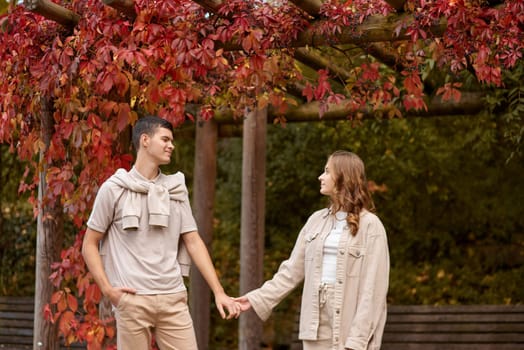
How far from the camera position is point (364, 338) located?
414cm

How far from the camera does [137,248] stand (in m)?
4.29

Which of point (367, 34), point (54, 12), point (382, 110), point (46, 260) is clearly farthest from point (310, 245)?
point (382, 110)

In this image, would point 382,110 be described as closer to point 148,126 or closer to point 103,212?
point 148,126

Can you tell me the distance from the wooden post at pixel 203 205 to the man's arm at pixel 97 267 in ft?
13.6

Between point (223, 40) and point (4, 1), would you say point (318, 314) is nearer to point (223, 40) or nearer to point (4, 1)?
point (223, 40)


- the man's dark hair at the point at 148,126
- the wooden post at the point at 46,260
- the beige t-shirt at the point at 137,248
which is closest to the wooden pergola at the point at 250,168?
the wooden post at the point at 46,260

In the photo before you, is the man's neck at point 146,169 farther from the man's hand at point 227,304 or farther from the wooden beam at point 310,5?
the wooden beam at point 310,5

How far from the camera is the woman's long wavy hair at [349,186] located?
431 centimetres

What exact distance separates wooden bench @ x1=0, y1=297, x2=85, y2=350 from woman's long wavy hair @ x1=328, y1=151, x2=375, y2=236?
15.5 feet

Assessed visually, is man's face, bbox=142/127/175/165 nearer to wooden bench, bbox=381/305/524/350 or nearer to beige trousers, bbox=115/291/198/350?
beige trousers, bbox=115/291/198/350

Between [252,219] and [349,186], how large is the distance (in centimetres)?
367

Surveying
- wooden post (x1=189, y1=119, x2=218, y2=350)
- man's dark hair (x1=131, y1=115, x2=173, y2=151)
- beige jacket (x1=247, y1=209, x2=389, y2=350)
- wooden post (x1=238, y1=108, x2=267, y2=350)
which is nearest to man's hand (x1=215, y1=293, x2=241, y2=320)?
beige jacket (x1=247, y1=209, x2=389, y2=350)

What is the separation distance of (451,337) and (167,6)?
4.21 meters

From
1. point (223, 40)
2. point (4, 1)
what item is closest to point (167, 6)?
point (223, 40)
